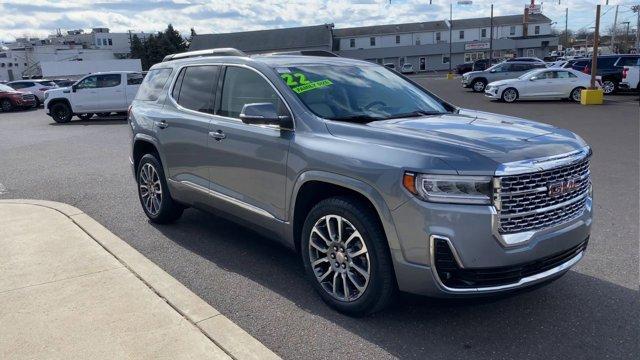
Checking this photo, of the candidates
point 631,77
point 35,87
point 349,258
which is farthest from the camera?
point 35,87

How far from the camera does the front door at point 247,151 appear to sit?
13.8 feet

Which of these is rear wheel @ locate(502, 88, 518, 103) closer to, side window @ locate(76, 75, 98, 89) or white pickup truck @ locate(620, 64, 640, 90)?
white pickup truck @ locate(620, 64, 640, 90)

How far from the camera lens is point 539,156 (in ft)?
10.9

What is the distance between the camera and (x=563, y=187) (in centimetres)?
347

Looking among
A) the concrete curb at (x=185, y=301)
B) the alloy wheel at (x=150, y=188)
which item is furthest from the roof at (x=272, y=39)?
the concrete curb at (x=185, y=301)

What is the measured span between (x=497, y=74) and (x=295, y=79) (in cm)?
2741

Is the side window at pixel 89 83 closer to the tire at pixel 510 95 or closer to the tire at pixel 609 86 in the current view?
the tire at pixel 510 95

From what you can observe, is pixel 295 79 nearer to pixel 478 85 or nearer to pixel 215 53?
pixel 215 53

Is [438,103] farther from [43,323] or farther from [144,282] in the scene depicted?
[43,323]

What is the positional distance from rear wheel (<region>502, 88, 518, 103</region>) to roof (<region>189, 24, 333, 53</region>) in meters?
58.1

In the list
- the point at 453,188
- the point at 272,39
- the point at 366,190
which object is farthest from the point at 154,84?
the point at 272,39

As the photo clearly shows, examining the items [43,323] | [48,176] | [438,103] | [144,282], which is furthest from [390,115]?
[48,176]

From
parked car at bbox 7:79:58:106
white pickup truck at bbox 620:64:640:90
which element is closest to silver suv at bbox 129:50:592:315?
white pickup truck at bbox 620:64:640:90

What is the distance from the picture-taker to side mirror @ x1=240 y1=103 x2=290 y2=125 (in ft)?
13.2
